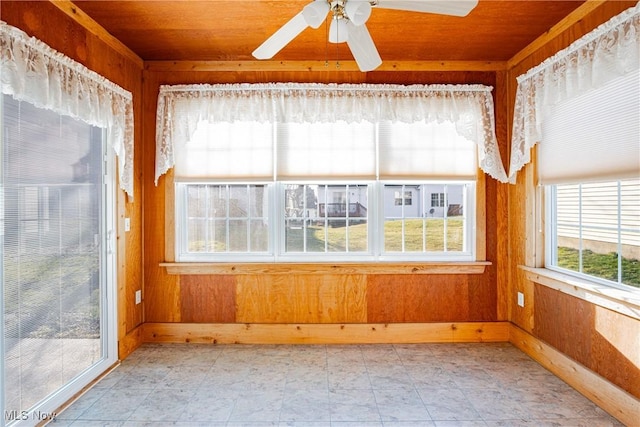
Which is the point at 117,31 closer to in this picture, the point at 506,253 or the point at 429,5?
the point at 429,5

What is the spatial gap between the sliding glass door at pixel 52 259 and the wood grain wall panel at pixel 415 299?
2.20 meters

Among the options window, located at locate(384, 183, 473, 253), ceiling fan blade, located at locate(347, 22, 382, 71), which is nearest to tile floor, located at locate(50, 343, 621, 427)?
window, located at locate(384, 183, 473, 253)

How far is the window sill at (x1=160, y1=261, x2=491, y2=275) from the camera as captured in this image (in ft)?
11.0

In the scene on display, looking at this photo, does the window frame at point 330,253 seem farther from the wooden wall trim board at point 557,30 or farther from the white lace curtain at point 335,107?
the wooden wall trim board at point 557,30

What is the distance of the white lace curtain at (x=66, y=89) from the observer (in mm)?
1896

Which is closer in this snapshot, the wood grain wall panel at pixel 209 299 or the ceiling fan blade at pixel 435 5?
the ceiling fan blade at pixel 435 5

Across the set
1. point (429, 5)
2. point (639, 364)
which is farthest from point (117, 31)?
point (639, 364)

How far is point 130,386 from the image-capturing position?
260 centimetres

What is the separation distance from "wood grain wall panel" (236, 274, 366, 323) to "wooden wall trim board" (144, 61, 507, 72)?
1.88m

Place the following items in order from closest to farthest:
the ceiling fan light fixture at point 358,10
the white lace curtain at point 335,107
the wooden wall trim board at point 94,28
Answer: the ceiling fan light fixture at point 358,10, the wooden wall trim board at point 94,28, the white lace curtain at point 335,107

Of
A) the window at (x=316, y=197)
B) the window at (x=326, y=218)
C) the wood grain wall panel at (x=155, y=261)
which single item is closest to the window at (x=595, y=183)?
the window at (x=316, y=197)

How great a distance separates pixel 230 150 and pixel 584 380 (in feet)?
10.5

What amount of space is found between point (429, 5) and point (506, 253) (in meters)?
2.52

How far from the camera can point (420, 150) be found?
334cm
